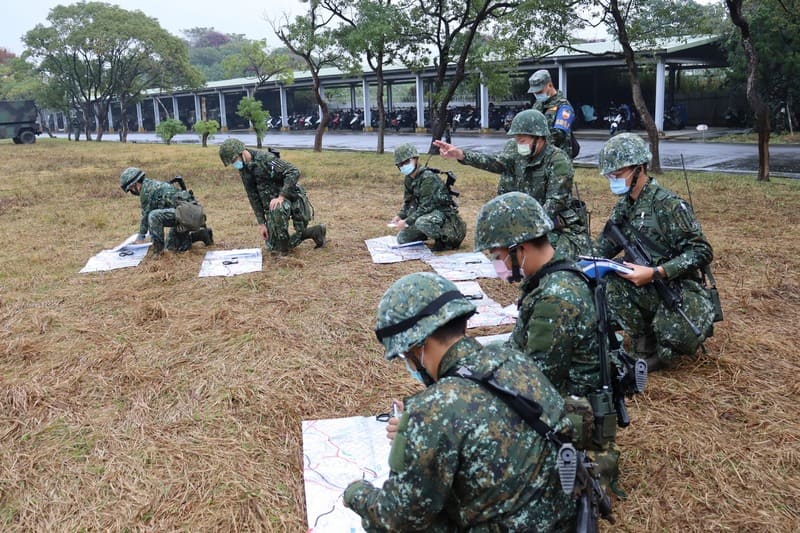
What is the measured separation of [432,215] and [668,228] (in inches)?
129

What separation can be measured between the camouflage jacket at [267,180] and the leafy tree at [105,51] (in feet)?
96.1

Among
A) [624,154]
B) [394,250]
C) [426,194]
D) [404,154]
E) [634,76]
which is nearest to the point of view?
[624,154]

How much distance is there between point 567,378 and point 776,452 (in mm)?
1216

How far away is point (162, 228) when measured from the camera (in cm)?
709

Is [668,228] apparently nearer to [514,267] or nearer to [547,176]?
[547,176]

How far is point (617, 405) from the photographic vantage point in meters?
2.59

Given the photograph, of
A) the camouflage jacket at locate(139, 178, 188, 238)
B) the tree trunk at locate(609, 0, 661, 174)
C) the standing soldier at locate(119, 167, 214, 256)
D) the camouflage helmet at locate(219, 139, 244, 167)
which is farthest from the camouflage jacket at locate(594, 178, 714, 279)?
the tree trunk at locate(609, 0, 661, 174)

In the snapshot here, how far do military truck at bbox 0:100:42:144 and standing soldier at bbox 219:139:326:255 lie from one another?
31535 millimetres

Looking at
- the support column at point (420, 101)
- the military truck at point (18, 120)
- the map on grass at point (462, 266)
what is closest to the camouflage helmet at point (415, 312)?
the map on grass at point (462, 266)

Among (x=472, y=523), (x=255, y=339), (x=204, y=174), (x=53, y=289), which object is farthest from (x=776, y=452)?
(x=204, y=174)

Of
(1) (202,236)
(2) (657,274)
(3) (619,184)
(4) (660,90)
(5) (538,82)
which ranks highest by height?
(4) (660,90)

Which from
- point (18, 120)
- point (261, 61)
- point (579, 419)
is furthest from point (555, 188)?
point (18, 120)

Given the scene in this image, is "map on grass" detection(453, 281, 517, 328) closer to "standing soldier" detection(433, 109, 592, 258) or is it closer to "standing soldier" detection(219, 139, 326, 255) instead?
"standing soldier" detection(433, 109, 592, 258)

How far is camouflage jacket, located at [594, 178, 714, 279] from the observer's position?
369 centimetres
